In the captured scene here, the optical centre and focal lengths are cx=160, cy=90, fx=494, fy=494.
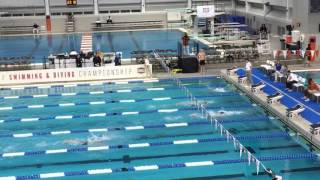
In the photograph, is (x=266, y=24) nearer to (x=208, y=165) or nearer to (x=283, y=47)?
(x=283, y=47)

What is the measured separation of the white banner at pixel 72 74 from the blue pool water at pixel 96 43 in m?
4.53

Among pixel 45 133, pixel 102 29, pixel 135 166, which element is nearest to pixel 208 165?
pixel 135 166

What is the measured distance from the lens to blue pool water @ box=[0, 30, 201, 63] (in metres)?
26.8

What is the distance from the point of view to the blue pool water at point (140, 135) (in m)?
10.0

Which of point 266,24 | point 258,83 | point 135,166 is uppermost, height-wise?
point 266,24

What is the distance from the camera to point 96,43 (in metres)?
30.2

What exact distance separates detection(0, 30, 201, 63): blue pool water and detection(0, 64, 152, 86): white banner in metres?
4.53

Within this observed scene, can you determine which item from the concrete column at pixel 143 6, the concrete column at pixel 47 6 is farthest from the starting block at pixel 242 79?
the concrete column at pixel 47 6

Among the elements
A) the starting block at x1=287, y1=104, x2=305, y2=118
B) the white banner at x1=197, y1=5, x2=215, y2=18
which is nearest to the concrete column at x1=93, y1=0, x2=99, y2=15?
the white banner at x1=197, y1=5, x2=215, y2=18

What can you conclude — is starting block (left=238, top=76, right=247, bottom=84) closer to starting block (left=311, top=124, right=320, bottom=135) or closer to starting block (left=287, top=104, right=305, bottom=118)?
starting block (left=287, top=104, right=305, bottom=118)

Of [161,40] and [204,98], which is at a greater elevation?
[161,40]

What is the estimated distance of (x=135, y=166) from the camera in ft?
33.4

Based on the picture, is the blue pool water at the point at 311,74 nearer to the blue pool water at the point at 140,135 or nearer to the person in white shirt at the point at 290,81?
the person in white shirt at the point at 290,81

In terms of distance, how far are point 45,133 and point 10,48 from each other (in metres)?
17.4
